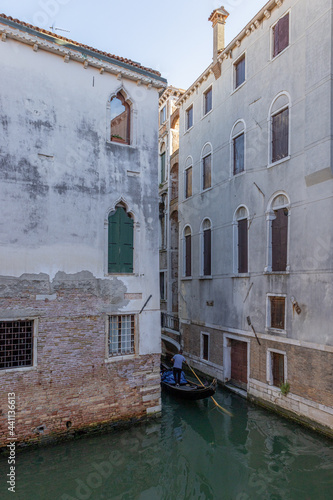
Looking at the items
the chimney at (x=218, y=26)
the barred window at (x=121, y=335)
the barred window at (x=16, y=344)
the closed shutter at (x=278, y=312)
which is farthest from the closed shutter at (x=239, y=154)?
the barred window at (x=16, y=344)

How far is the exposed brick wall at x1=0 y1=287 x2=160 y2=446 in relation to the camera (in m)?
7.70

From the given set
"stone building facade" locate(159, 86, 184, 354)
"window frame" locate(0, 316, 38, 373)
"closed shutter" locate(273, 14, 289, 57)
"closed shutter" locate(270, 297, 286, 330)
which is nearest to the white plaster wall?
"window frame" locate(0, 316, 38, 373)

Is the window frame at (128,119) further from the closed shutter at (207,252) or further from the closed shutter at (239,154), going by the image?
the closed shutter at (207,252)

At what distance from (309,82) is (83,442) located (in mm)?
10253

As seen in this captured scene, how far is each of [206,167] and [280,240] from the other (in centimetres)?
530

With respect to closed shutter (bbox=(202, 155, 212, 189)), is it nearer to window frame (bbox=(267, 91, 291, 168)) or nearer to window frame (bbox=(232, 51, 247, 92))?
window frame (bbox=(232, 51, 247, 92))

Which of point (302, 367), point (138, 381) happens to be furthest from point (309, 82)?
point (138, 381)

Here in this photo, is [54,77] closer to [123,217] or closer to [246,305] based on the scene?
[123,217]

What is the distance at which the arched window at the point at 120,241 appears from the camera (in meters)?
9.01

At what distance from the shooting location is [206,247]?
561 inches

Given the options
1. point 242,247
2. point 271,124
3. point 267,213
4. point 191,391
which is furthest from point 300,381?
point 271,124

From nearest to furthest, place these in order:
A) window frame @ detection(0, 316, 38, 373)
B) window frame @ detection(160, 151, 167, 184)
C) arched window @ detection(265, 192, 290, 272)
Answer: window frame @ detection(0, 316, 38, 373) < arched window @ detection(265, 192, 290, 272) < window frame @ detection(160, 151, 167, 184)

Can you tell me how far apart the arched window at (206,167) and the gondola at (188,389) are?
23.9 feet

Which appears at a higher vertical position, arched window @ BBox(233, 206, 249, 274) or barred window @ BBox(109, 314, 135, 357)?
arched window @ BBox(233, 206, 249, 274)
